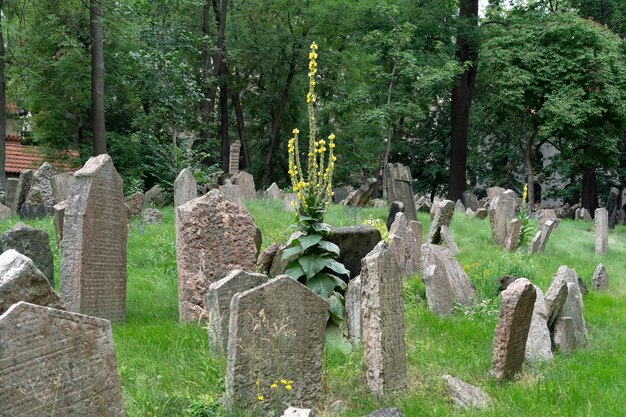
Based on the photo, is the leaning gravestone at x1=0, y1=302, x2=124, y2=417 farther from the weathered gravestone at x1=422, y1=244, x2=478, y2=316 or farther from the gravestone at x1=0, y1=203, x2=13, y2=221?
the gravestone at x1=0, y1=203, x2=13, y2=221

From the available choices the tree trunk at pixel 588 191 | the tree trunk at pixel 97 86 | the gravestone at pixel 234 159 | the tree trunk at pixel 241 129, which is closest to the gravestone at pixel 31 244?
the tree trunk at pixel 97 86

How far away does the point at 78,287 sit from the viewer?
7.93 m

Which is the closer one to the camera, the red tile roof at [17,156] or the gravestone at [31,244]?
the gravestone at [31,244]

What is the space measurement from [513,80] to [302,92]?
428 inches

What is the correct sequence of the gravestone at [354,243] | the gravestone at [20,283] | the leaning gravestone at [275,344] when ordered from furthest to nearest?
the gravestone at [354,243] < the leaning gravestone at [275,344] < the gravestone at [20,283]

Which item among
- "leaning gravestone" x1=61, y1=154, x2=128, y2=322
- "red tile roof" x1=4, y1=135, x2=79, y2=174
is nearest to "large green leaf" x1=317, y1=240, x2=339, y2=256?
"leaning gravestone" x1=61, y1=154, x2=128, y2=322

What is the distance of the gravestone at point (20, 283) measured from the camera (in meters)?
4.87

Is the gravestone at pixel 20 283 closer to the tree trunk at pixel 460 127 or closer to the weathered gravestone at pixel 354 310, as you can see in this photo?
the weathered gravestone at pixel 354 310

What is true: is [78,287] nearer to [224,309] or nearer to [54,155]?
[224,309]

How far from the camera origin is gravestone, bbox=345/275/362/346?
7934mm

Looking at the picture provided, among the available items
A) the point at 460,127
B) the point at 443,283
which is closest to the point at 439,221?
the point at 443,283

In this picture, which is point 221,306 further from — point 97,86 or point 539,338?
point 97,86

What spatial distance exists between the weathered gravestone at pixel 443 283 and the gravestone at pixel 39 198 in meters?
9.13

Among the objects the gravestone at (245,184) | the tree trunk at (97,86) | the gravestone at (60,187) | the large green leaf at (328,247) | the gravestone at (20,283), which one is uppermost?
the tree trunk at (97,86)
